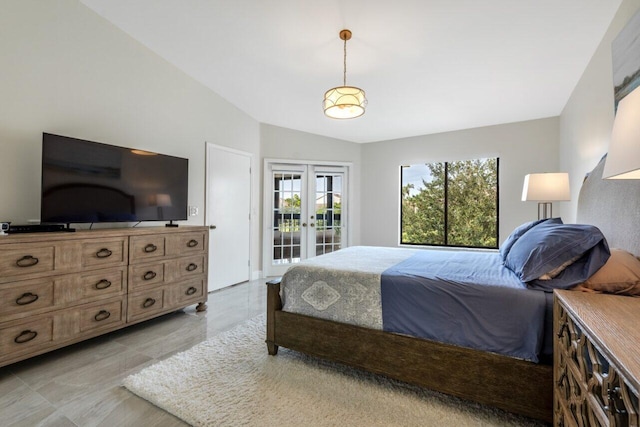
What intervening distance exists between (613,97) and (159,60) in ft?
14.1

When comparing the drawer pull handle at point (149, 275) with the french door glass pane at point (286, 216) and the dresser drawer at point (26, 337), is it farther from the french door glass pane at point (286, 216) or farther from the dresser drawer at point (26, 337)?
the french door glass pane at point (286, 216)

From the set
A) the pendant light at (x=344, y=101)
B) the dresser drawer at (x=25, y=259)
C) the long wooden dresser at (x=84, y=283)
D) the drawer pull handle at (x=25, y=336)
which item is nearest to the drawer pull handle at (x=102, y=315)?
the long wooden dresser at (x=84, y=283)

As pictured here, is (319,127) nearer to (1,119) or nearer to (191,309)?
(191,309)

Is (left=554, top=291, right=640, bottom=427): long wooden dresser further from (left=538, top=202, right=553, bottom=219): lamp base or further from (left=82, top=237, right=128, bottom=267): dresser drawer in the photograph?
(left=82, top=237, right=128, bottom=267): dresser drawer

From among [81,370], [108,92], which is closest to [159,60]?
[108,92]

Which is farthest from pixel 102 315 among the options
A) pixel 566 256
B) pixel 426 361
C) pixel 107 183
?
pixel 566 256

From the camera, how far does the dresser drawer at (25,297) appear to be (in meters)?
1.82

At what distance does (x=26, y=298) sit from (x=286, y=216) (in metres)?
3.37

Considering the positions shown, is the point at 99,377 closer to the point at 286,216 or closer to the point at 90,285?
the point at 90,285

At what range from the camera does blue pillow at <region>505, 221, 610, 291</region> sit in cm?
136

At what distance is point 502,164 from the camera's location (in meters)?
4.26

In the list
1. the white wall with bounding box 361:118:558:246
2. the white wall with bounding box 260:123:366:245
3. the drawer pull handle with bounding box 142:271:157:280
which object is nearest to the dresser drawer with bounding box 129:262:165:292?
the drawer pull handle with bounding box 142:271:157:280

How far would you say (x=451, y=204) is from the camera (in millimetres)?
5004

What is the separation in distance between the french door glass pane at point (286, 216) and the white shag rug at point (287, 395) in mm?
2759
